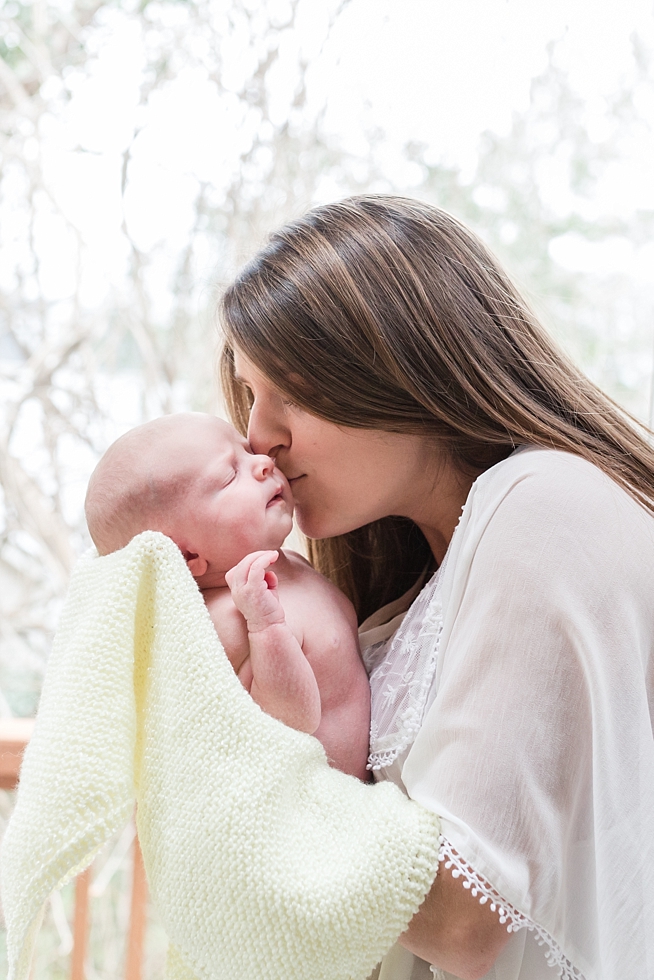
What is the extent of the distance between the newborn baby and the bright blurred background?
1.34 meters

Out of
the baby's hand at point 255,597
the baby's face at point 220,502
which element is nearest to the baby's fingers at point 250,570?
the baby's hand at point 255,597

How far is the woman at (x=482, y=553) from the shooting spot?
894mm

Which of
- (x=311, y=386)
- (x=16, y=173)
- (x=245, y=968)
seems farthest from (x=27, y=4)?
(x=245, y=968)

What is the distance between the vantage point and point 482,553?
3.15 feet

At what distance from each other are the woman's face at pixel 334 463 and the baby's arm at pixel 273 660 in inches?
9.1

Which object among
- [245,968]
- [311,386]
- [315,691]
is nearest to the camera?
[245,968]

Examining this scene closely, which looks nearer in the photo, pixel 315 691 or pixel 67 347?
pixel 315 691

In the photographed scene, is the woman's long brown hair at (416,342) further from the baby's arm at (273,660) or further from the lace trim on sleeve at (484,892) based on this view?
the lace trim on sleeve at (484,892)

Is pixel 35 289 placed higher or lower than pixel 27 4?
lower

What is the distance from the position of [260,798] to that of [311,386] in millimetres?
530

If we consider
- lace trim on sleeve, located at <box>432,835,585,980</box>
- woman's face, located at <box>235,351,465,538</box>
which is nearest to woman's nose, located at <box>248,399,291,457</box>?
woman's face, located at <box>235,351,465,538</box>

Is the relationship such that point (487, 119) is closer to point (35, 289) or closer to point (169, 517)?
point (35, 289)

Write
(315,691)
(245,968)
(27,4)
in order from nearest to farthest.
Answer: (245,968) < (315,691) < (27,4)

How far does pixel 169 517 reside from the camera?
1139mm
